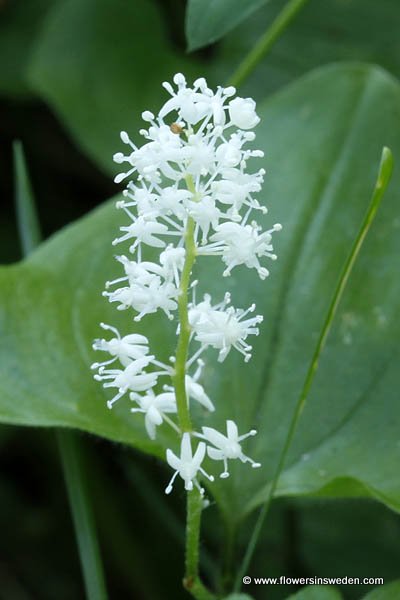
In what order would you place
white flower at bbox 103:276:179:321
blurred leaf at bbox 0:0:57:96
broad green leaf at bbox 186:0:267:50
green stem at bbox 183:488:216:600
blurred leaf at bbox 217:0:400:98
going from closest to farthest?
white flower at bbox 103:276:179:321 → green stem at bbox 183:488:216:600 → broad green leaf at bbox 186:0:267:50 → blurred leaf at bbox 217:0:400:98 → blurred leaf at bbox 0:0:57:96

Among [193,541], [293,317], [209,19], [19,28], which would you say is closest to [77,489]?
[193,541]

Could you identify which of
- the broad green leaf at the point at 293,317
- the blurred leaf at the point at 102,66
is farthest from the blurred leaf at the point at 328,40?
the broad green leaf at the point at 293,317

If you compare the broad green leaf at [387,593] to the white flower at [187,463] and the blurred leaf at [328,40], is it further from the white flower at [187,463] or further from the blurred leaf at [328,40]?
the blurred leaf at [328,40]

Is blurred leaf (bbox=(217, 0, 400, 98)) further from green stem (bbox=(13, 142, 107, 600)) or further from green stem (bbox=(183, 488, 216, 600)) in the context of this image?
green stem (bbox=(183, 488, 216, 600))

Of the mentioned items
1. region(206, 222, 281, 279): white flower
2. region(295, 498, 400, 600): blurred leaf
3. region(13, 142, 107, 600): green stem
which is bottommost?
region(295, 498, 400, 600): blurred leaf

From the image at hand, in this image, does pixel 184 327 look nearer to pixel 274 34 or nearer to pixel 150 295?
pixel 150 295

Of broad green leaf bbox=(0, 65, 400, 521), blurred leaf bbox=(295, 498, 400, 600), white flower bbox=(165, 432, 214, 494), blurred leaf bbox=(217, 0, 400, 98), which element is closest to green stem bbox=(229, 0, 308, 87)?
broad green leaf bbox=(0, 65, 400, 521)

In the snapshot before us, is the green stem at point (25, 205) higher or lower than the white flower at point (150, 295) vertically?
lower
